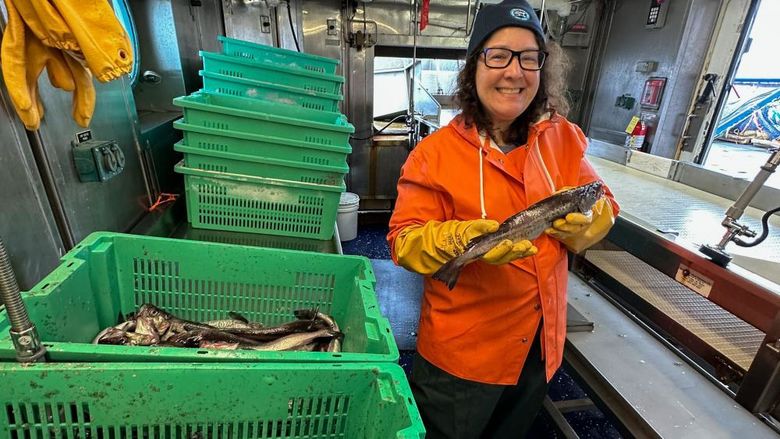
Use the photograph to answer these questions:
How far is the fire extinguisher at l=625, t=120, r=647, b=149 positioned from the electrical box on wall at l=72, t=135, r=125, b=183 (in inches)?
163

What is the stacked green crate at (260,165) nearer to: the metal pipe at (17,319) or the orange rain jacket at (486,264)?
the orange rain jacket at (486,264)

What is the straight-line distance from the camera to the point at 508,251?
1076 millimetres

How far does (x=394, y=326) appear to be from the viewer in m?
2.94

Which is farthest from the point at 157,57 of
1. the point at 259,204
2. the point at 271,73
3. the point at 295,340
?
the point at 295,340

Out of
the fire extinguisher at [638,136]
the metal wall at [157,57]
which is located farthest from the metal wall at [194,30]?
the fire extinguisher at [638,136]

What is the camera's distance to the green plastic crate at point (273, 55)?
2.34 metres

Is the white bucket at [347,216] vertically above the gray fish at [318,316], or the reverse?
the gray fish at [318,316]

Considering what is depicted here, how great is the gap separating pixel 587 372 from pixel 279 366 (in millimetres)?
1353

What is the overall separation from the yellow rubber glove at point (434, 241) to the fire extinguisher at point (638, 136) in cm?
343

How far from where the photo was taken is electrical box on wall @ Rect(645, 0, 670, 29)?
3.57 m

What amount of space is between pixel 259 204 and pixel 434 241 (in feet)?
3.35

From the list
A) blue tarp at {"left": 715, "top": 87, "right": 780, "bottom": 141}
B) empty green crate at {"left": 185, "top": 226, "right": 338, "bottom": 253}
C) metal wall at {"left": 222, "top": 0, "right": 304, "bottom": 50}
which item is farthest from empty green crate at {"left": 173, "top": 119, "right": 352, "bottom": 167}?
blue tarp at {"left": 715, "top": 87, "right": 780, "bottom": 141}

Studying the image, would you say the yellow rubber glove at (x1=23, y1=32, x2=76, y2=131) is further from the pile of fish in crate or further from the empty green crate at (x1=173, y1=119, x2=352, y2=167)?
the empty green crate at (x1=173, y1=119, x2=352, y2=167)

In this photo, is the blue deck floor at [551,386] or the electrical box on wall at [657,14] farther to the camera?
the electrical box on wall at [657,14]
